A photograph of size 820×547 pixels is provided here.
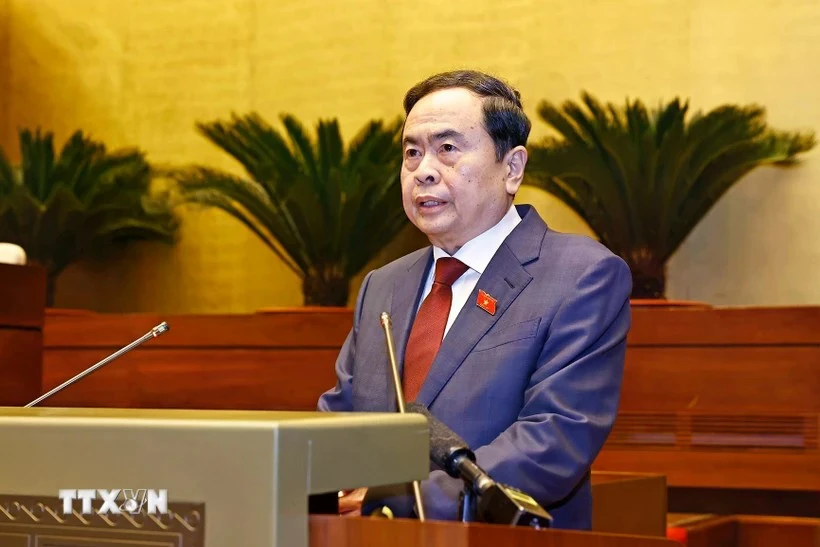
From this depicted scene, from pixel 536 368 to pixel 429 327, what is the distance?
30cm

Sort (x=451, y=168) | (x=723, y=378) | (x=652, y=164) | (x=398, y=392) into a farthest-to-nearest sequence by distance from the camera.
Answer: (x=652, y=164)
(x=723, y=378)
(x=451, y=168)
(x=398, y=392)

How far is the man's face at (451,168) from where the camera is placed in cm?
281

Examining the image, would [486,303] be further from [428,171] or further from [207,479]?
[207,479]

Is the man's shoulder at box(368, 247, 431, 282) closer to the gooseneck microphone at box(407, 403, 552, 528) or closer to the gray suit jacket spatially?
the gray suit jacket

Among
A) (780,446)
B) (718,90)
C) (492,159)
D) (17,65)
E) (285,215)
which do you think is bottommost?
(780,446)

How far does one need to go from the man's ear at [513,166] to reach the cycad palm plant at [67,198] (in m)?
5.59

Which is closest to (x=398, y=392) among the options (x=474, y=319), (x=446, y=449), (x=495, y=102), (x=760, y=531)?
(x=446, y=449)

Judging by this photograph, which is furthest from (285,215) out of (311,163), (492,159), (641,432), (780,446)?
(492,159)

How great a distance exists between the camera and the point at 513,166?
9.61ft

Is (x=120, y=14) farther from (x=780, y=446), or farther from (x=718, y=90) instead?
(x=780, y=446)

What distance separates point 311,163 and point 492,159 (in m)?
4.69

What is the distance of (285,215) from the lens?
7500 mm

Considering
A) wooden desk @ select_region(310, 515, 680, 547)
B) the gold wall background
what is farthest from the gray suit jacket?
the gold wall background

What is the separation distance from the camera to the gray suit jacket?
2410 mm
